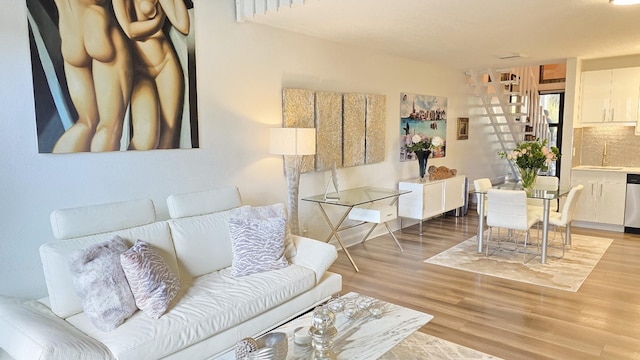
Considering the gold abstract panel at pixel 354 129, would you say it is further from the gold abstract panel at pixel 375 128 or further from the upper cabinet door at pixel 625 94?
the upper cabinet door at pixel 625 94

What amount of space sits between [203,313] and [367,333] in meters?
0.94

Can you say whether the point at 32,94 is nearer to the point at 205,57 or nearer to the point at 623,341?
the point at 205,57

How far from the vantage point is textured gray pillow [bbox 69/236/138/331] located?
7.32 feet

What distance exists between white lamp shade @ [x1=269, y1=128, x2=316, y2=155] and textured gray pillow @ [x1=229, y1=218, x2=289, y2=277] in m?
0.95

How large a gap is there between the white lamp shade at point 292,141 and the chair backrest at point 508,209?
2.17 meters

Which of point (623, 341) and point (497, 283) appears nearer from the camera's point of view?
point (623, 341)

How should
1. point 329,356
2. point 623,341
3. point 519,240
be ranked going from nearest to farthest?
1. point 329,356
2. point 623,341
3. point 519,240

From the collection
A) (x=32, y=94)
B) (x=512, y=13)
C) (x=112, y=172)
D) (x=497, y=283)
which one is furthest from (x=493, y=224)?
(x=32, y=94)

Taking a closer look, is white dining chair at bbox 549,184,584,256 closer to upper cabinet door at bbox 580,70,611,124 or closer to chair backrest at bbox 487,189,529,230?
chair backrest at bbox 487,189,529,230

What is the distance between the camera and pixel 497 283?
159 inches

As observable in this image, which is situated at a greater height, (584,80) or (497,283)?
(584,80)

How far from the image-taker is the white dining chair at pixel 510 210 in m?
4.52

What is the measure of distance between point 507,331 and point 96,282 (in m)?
2.73

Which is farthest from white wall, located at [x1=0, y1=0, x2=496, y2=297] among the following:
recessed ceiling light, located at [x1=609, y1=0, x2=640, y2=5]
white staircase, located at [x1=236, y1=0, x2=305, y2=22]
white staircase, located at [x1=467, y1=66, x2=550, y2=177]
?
recessed ceiling light, located at [x1=609, y1=0, x2=640, y2=5]
